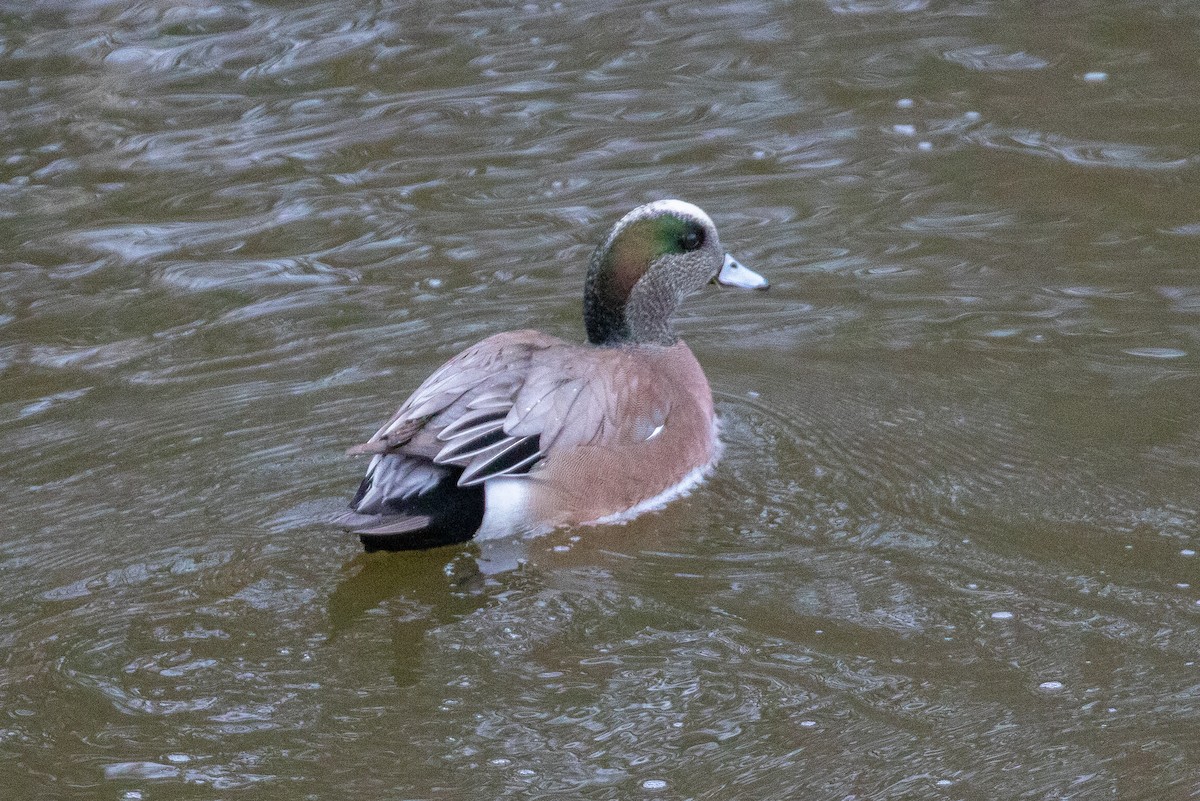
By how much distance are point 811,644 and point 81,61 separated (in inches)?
316

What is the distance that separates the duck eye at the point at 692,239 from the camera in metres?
6.31

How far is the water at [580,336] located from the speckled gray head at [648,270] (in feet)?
1.48

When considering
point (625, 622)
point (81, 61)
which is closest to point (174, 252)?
point (81, 61)

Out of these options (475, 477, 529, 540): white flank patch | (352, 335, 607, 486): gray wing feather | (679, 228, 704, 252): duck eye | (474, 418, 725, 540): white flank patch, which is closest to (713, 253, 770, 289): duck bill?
(679, 228, 704, 252): duck eye

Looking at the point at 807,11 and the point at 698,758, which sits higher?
the point at 807,11

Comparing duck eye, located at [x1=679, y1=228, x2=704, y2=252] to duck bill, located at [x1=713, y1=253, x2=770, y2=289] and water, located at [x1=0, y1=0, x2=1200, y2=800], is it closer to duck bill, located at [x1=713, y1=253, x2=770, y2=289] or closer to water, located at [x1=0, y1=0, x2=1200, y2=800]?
duck bill, located at [x1=713, y1=253, x2=770, y2=289]

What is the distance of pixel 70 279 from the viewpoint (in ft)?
25.6

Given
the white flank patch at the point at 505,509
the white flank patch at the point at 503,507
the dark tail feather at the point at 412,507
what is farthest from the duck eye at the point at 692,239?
the dark tail feather at the point at 412,507

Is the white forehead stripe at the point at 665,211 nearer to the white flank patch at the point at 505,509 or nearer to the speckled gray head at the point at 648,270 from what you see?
the speckled gray head at the point at 648,270

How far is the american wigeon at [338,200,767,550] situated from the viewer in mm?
5180

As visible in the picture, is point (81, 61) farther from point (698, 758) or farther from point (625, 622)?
Answer: point (698, 758)

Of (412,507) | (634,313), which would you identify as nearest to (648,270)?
(634,313)

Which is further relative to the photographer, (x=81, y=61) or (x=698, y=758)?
(x=81, y=61)

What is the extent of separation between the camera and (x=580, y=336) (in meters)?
7.09
